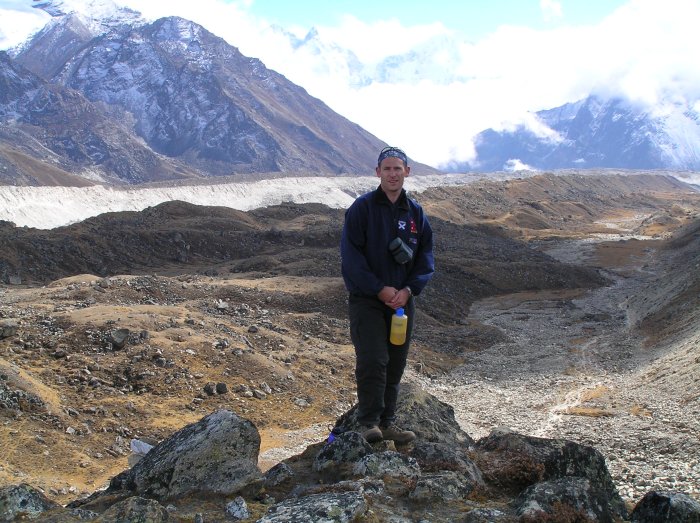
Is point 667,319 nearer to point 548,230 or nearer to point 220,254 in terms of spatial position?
point 220,254

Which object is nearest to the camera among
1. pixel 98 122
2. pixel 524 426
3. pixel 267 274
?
pixel 524 426

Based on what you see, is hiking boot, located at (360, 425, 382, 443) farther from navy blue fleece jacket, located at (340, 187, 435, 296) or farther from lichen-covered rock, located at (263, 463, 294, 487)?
navy blue fleece jacket, located at (340, 187, 435, 296)

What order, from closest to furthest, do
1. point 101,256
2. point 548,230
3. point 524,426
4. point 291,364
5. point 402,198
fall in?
point 402,198 < point 524,426 < point 291,364 < point 101,256 < point 548,230

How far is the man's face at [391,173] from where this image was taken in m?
6.42

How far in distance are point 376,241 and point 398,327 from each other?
0.87 m

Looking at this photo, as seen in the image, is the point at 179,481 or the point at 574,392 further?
the point at 574,392

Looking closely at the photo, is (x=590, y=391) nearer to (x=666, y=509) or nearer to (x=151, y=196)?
(x=666, y=509)

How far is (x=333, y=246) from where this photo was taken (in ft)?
153

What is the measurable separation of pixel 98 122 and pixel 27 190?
137m

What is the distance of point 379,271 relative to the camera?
654 centimetres

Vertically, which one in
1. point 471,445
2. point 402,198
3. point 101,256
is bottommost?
point 101,256

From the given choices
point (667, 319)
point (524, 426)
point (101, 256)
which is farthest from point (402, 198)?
point (101, 256)

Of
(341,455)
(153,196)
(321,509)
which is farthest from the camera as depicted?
(153,196)

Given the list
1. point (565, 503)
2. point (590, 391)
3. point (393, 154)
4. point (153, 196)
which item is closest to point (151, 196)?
point (153, 196)
